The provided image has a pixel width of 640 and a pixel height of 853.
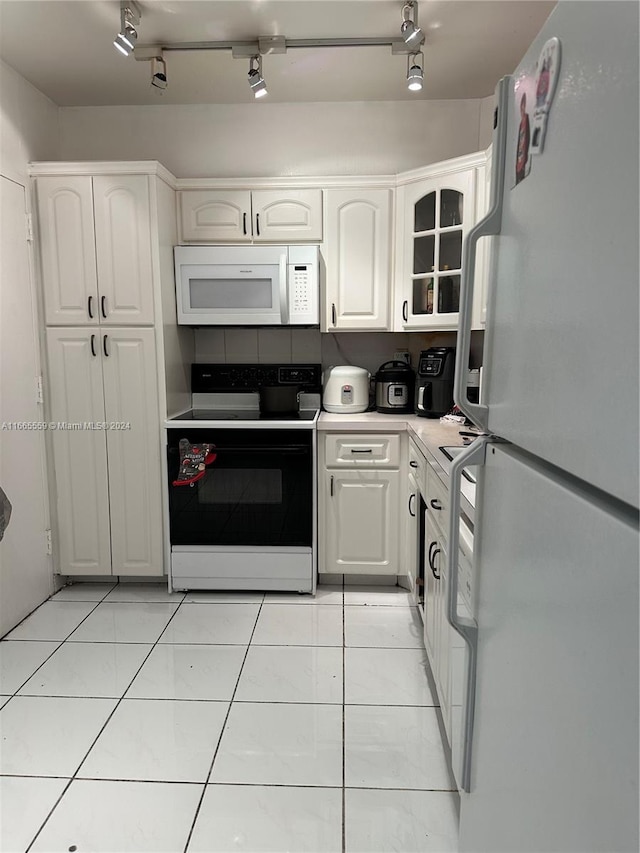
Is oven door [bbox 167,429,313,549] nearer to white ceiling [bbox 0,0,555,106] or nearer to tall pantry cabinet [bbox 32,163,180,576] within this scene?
tall pantry cabinet [bbox 32,163,180,576]

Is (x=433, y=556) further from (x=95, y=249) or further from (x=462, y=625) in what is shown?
(x=95, y=249)

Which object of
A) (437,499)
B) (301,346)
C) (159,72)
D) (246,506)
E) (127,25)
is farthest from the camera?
(301,346)

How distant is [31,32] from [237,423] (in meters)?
1.83

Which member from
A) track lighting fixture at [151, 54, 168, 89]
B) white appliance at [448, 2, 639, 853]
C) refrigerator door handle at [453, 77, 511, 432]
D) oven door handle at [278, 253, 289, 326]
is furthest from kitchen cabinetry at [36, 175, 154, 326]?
white appliance at [448, 2, 639, 853]

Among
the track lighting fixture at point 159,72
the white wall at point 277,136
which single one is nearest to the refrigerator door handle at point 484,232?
the track lighting fixture at point 159,72

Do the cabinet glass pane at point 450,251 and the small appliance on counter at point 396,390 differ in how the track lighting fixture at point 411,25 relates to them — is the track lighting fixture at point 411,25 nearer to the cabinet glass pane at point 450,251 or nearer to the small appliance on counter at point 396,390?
the cabinet glass pane at point 450,251

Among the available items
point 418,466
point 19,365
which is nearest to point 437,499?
point 418,466

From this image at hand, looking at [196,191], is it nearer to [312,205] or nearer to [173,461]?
[312,205]

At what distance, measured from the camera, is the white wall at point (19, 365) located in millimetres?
2422

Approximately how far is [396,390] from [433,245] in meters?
0.76

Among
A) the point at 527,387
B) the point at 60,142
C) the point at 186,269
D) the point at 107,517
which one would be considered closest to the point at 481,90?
the point at 186,269

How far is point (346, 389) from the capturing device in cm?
290

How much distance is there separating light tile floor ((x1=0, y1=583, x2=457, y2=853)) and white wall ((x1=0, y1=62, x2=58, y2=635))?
214 millimetres

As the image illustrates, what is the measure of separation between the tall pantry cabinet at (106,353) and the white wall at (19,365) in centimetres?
9
